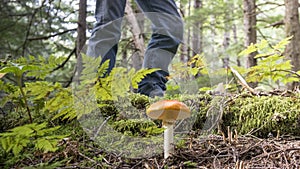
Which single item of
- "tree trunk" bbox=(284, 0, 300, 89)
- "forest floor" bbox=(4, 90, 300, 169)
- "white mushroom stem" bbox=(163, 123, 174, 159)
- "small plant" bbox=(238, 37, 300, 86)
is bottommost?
"forest floor" bbox=(4, 90, 300, 169)

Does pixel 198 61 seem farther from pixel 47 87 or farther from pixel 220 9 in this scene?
pixel 220 9

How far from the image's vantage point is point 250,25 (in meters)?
5.39

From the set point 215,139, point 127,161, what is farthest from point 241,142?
point 127,161

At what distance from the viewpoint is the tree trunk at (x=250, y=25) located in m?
5.24

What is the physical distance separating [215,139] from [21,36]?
7.51 metres

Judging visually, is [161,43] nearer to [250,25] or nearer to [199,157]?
[199,157]

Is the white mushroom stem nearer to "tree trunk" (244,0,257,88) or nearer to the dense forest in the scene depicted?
the dense forest

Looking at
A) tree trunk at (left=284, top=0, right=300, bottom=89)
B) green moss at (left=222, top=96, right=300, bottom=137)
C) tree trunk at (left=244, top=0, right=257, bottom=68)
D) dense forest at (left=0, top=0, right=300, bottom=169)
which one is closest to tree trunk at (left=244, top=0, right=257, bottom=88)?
tree trunk at (left=244, top=0, right=257, bottom=68)

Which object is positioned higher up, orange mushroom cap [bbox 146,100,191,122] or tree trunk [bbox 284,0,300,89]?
tree trunk [bbox 284,0,300,89]

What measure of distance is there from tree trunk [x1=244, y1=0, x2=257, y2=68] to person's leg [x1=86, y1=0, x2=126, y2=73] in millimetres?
3319

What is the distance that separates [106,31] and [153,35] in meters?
0.39

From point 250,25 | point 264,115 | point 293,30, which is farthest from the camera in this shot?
point 250,25

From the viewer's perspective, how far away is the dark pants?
234 centimetres

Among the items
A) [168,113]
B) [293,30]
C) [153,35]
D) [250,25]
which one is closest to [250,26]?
[250,25]
